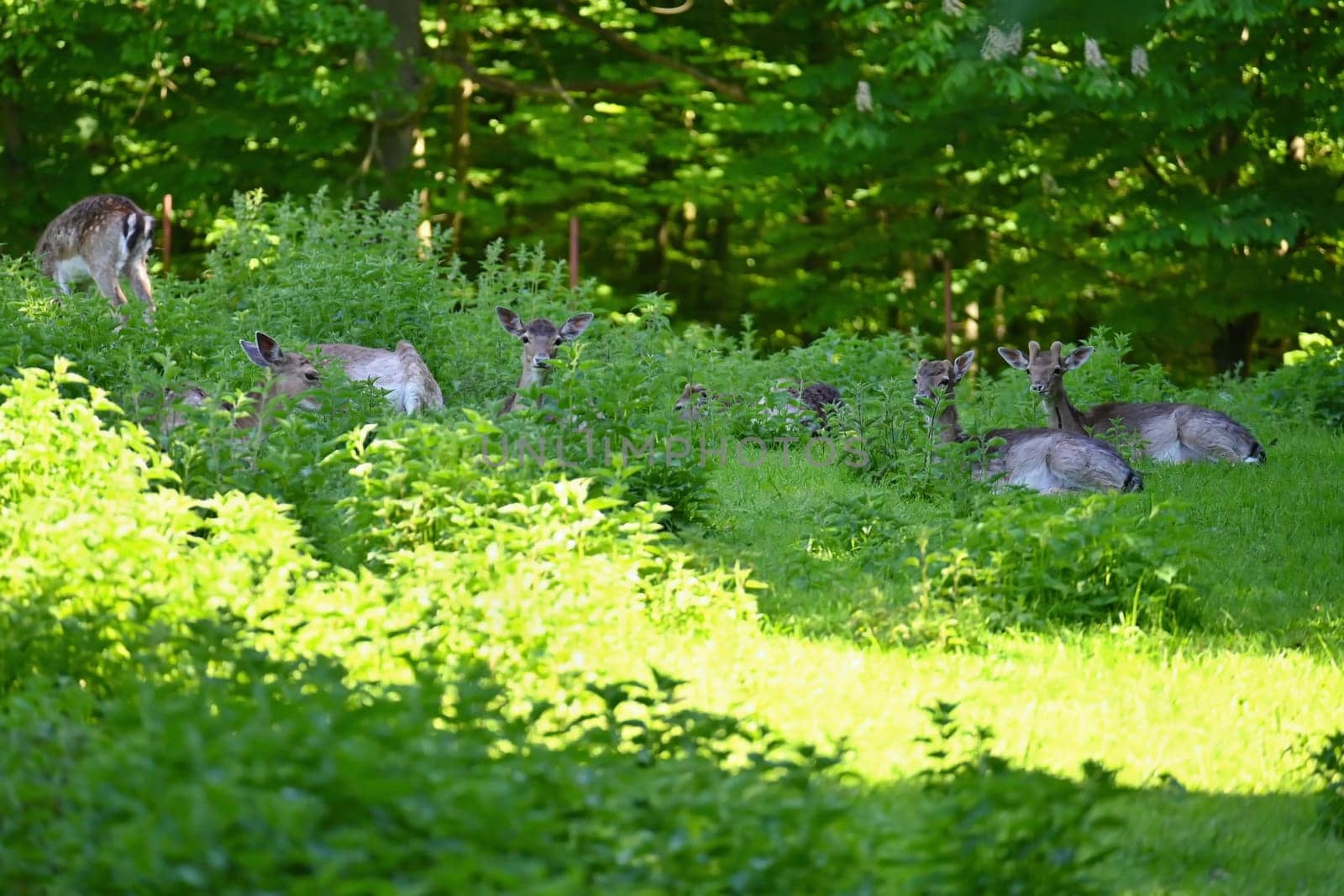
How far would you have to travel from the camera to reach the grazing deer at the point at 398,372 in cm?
1215

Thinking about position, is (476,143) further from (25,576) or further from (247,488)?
(25,576)

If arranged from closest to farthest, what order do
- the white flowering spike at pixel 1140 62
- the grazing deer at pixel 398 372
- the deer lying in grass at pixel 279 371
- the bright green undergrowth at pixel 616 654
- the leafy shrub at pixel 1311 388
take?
the bright green undergrowth at pixel 616 654 < the deer lying in grass at pixel 279 371 < the grazing deer at pixel 398 372 < the leafy shrub at pixel 1311 388 < the white flowering spike at pixel 1140 62

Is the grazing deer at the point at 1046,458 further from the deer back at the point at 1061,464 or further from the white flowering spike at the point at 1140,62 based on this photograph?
the white flowering spike at the point at 1140,62

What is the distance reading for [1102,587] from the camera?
8062 millimetres

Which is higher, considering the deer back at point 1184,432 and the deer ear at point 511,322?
the deer ear at point 511,322

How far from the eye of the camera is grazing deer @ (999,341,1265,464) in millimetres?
12438

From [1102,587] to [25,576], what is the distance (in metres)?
4.56

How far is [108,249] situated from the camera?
49.1ft

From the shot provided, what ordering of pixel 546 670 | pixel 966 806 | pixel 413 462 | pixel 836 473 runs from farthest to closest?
pixel 836 473
pixel 413 462
pixel 546 670
pixel 966 806

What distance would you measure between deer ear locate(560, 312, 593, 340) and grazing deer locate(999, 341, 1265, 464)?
3.23m

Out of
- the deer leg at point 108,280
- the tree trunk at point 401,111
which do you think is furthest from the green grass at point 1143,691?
the tree trunk at point 401,111

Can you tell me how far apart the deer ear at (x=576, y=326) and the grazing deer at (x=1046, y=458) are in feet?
7.68

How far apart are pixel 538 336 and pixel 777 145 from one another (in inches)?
514

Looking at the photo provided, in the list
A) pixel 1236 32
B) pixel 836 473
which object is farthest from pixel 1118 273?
pixel 836 473
